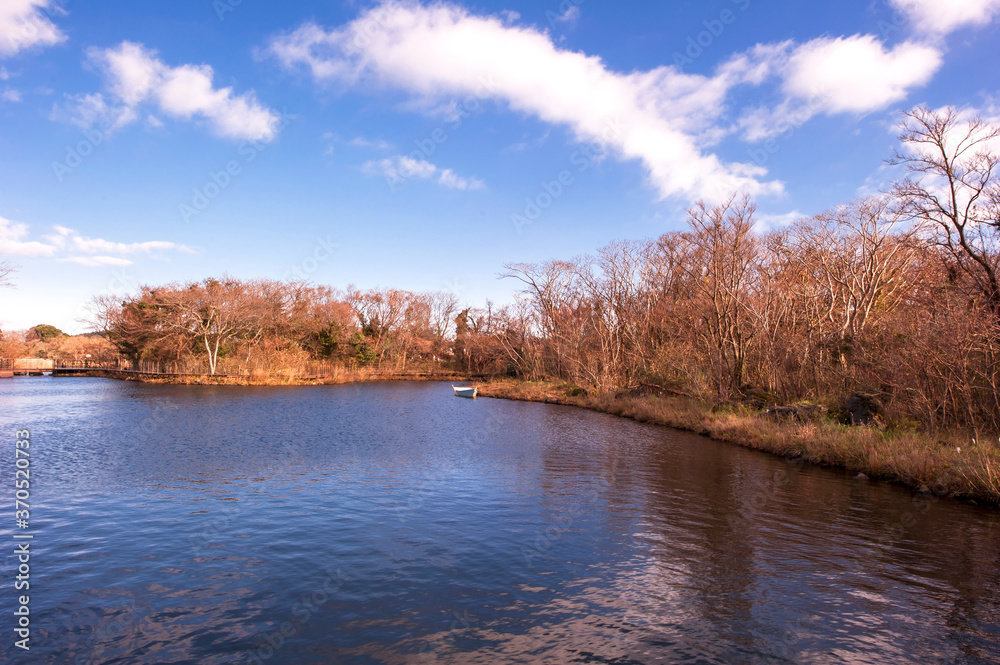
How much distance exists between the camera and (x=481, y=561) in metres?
9.66

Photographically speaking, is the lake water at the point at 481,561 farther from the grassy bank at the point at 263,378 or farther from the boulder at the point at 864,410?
the grassy bank at the point at 263,378

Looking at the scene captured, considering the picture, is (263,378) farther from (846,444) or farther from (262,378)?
(846,444)

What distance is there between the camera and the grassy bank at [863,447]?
1398cm

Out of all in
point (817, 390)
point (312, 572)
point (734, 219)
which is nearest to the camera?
point (312, 572)

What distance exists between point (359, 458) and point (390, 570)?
34.2 ft

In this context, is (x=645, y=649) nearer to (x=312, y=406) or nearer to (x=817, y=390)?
(x=817, y=390)

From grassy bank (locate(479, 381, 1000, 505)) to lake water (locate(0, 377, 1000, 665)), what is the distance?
0.83m

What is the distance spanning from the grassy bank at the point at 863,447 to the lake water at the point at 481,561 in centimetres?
83

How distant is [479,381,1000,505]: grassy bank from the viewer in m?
14.0

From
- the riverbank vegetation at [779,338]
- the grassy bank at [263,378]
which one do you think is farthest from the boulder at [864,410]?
the grassy bank at [263,378]

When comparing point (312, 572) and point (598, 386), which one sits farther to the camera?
point (598, 386)

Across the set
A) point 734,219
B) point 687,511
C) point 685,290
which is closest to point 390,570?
point 687,511

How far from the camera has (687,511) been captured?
523 inches

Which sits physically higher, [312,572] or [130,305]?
[130,305]
